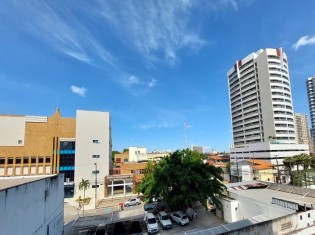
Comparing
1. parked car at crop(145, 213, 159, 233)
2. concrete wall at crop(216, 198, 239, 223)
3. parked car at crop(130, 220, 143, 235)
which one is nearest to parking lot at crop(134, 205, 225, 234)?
parked car at crop(145, 213, 159, 233)

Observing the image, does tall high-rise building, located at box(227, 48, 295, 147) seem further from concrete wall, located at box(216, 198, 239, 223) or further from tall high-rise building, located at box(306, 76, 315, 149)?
tall high-rise building, located at box(306, 76, 315, 149)

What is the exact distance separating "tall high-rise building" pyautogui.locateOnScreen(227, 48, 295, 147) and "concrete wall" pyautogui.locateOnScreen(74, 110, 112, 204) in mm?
64509

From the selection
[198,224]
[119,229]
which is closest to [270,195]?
[198,224]

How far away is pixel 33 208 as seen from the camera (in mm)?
14320

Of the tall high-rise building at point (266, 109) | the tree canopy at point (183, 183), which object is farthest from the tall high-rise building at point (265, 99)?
the tree canopy at point (183, 183)

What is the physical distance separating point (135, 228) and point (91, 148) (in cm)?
2929

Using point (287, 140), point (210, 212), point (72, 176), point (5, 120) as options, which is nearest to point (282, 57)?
point (287, 140)

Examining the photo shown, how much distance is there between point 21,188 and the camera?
12547 mm

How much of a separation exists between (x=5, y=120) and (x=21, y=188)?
3958 cm

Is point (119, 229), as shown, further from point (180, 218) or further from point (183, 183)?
point (183, 183)

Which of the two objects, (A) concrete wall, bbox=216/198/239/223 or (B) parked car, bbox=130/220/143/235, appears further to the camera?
(A) concrete wall, bbox=216/198/239/223

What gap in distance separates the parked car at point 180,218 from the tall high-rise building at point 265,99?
226 feet

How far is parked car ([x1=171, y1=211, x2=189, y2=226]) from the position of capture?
2389cm

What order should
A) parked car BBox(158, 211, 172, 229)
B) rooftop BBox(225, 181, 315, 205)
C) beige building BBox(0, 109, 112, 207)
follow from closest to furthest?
rooftop BBox(225, 181, 315, 205), parked car BBox(158, 211, 172, 229), beige building BBox(0, 109, 112, 207)
